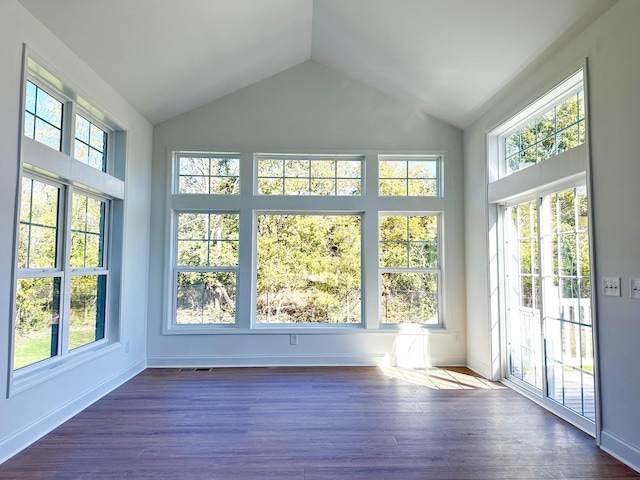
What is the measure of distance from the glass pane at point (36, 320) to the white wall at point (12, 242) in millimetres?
211

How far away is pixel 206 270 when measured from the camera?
15.5ft

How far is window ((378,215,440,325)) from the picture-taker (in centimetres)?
480

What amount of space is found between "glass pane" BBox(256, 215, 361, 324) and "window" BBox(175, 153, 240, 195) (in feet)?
1.86

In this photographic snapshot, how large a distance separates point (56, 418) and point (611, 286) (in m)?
4.05

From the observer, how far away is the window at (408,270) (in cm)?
480

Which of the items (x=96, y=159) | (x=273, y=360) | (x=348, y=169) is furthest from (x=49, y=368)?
(x=348, y=169)

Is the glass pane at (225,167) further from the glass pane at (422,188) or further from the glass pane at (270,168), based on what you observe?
the glass pane at (422,188)

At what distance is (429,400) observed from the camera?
138 inches

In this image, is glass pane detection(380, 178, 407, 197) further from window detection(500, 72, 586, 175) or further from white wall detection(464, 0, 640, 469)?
white wall detection(464, 0, 640, 469)

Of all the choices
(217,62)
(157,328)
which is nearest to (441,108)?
(217,62)

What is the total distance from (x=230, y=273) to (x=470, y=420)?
299cm

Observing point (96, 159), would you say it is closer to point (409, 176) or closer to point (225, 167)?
point (225, 167)

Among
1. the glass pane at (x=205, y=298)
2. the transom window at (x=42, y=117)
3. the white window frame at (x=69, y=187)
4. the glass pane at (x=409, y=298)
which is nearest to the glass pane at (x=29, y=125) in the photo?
the transom window at (x=42, y=117)

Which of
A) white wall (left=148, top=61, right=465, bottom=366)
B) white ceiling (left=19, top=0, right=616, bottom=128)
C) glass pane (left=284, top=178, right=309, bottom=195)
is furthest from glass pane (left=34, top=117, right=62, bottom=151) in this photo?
glass pane (left=284, top=178, right=309, bottom=195)
